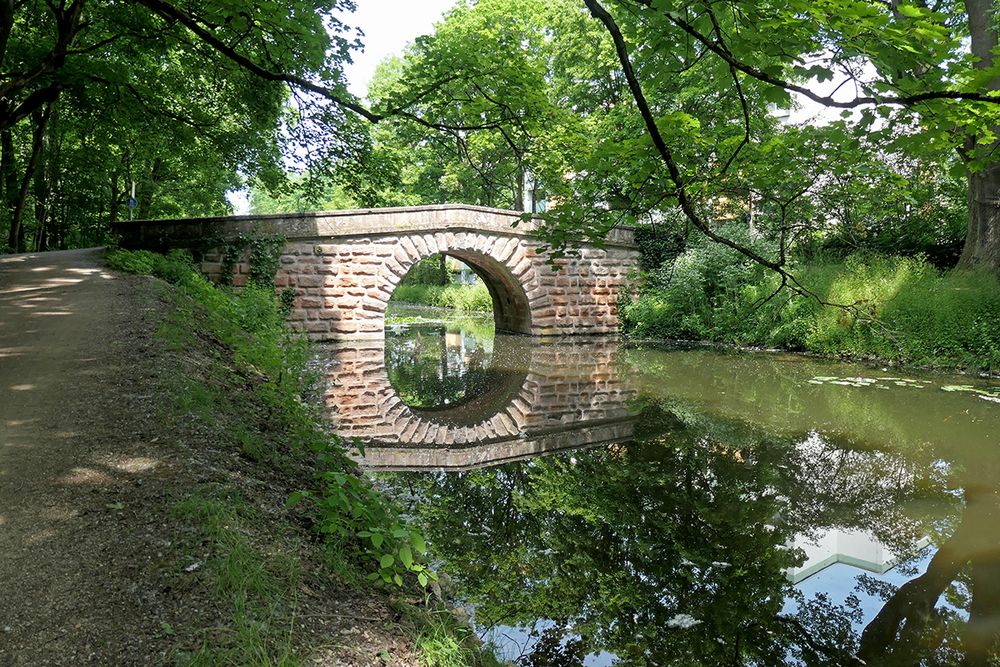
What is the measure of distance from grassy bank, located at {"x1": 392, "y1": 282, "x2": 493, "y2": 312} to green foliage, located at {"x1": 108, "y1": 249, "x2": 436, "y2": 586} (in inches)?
519

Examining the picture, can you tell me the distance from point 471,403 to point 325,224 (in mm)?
6396

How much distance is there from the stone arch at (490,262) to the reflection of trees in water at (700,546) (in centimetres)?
850

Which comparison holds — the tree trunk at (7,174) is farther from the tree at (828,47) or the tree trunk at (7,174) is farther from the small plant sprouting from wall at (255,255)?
the tree at (828,47)

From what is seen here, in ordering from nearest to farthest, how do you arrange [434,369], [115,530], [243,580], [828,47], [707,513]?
1. [243,580]
2. [115,530]
3. [828,47]
4. [707,513]
5. [434,369]

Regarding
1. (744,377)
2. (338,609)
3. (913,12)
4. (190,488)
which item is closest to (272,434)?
(190,488)

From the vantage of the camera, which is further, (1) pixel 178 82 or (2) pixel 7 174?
(2) pixel 7 174

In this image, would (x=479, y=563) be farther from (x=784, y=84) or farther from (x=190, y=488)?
(x=784, y=84)

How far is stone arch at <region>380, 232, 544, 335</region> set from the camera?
536 inches

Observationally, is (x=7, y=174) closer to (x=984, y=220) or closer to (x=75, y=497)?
(x=75, y=497)

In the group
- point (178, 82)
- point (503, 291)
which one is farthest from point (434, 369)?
point (178, 82)

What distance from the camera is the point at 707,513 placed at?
172 inches

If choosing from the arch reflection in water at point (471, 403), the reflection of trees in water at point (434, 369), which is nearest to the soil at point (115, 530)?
the arch reflection in water at point (471, 403)

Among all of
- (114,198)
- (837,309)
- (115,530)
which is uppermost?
(114,198)

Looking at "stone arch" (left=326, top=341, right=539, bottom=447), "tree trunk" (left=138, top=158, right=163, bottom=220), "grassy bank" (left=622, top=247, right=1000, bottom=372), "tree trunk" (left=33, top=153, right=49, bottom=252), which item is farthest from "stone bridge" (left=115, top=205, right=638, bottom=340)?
"tree trunk" (left=138, top=158, right=163, bottom=220)
